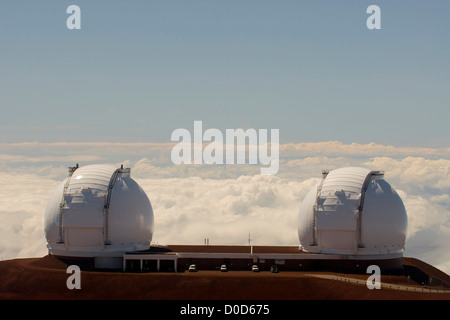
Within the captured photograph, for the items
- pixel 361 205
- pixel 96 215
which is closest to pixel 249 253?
pixel 361 205

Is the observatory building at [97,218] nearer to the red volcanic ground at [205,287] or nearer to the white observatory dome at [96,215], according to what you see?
the white observatory dome at [96,215]

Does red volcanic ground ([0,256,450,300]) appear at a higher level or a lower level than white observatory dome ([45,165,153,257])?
lower

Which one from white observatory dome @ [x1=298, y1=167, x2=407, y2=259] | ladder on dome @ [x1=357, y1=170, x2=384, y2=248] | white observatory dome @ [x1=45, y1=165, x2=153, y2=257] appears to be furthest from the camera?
white observatory dome @ [x1=45, y1=165, x2=153, y2=257]

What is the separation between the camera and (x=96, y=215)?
78.7 m

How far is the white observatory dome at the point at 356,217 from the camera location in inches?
3098

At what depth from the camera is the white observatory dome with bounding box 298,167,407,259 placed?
7869 cm

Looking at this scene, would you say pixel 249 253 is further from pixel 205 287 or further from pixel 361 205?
pixel 361 205

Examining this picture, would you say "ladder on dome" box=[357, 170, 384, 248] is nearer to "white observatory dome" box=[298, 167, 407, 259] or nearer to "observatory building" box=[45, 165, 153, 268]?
"white observatory dome" box=[298, 167, 407, 259]

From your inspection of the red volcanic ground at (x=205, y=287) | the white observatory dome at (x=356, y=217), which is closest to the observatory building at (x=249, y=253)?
the white observatory dome at (x=356, y=217)

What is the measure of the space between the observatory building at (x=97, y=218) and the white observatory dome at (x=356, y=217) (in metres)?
15.5

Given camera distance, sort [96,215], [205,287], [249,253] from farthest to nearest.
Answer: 1. [249,253]
2. [96,215]
3. [205,287]

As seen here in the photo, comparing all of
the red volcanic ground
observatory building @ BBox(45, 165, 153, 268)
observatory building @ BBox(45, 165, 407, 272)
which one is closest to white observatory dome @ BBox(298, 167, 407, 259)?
observatory building @ BBox(45, 165, 407, 272)

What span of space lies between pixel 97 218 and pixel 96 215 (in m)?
0.28

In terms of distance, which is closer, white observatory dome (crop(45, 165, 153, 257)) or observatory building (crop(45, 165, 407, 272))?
observatory building (crop(45, 165, 407, 272))
